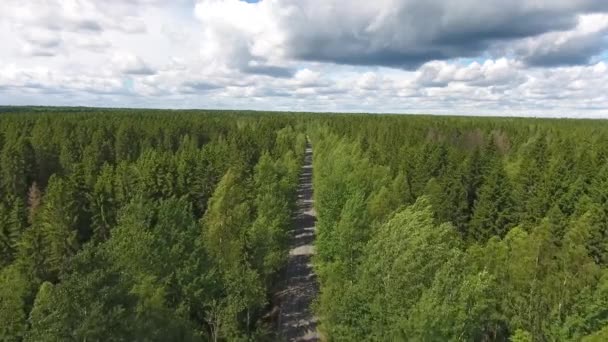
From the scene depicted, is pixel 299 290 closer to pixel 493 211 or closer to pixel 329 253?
pixel 329 253

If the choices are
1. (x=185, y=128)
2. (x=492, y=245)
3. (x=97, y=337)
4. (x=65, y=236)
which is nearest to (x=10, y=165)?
(x=65, y=236)

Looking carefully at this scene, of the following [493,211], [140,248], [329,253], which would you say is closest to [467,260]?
[329,253]

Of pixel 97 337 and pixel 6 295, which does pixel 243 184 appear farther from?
pixel 97 337

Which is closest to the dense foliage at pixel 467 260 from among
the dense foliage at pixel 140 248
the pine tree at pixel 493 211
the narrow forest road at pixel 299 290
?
the pine tree at pixel 493 211

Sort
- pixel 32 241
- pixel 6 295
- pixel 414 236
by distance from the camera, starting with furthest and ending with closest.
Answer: pixel 32 241, pixel 6 295, pixel 414 236

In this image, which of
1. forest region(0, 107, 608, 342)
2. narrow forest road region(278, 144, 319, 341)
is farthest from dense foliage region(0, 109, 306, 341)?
narrow forest road region(278, 144, 319, 341)

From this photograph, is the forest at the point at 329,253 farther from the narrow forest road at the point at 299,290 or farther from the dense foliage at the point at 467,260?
the narrow forest road at the point at 299,290
